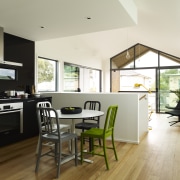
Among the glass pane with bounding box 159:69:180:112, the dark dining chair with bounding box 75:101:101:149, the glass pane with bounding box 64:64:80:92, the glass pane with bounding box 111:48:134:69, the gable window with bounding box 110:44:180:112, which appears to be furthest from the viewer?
the glass pane with bounding box 111:48:134:69

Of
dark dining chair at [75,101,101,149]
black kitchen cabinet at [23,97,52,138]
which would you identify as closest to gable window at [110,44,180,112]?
dark dining chair at [75,101,101,149]

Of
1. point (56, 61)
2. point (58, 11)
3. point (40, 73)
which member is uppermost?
point (58, 11)

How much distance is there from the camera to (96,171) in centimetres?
270

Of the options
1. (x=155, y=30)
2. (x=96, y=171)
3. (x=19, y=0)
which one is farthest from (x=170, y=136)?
(x=19, y=0)

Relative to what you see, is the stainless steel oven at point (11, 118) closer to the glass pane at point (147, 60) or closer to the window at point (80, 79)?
Result: the window at point (80, 79)

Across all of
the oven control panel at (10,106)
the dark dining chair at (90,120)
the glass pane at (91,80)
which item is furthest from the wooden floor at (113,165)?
the glass pane at (91,80)

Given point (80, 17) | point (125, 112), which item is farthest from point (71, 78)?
point (80, 17)

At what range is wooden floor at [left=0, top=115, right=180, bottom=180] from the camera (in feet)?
8.38

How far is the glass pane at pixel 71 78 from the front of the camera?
665 cm

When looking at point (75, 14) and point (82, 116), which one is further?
point (75, 14)

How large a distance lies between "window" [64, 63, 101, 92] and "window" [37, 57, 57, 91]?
527 mm

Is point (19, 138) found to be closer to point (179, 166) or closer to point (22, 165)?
point (22, 165)

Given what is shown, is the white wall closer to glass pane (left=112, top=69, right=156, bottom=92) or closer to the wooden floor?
the wooden floor

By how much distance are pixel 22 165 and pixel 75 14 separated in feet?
8.47
